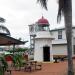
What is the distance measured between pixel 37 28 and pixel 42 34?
1533mm

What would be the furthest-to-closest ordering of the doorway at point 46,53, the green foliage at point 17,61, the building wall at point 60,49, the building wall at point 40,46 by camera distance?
the building wall at point 60,49
the doorway at point 46,53
the building wall at point 40,46
the green foliage at point 17,61

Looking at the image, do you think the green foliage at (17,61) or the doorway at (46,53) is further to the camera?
the doorway at (46,53)

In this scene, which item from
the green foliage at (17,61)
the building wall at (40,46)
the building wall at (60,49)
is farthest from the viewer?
the building wall at (60,49)

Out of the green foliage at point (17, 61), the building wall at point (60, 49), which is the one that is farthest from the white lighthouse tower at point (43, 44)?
the green foliage at point (17, 61)

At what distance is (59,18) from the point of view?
2191 cm

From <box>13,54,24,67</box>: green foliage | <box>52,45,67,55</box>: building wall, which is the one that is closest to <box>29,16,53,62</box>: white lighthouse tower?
<box>52,45,67,55</box>: building wall

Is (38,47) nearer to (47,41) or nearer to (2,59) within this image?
(47,41)

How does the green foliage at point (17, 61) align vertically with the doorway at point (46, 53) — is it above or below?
below

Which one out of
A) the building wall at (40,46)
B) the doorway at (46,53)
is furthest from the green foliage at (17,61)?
the doorway at (46,53)

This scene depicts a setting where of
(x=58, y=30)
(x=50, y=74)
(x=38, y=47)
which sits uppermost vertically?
(x=58, y=30)

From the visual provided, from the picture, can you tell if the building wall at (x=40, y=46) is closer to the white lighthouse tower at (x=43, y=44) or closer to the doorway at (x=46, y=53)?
the white lighthouse tower at (x=43, y=44)

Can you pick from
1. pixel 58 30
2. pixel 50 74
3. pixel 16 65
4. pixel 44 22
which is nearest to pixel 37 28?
pixel 44 22

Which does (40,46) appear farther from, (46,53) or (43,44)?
(46,53)

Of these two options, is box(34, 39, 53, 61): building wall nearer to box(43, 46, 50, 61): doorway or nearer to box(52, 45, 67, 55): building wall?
box(43, 46, 50, 61): doorway
